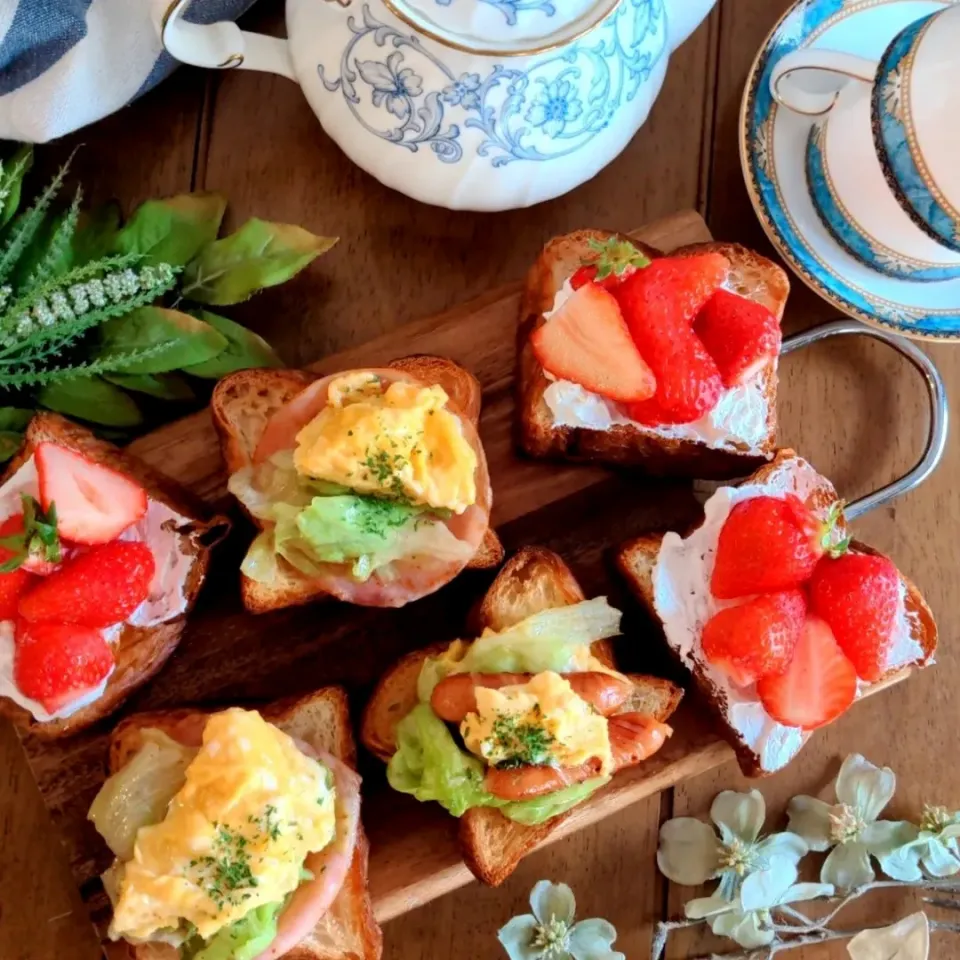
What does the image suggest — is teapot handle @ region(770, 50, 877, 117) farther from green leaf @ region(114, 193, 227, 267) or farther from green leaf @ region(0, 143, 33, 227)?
green leaf @ region(0, 143, 33, 227)

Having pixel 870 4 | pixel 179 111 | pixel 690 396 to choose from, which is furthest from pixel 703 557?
pixel 179 111

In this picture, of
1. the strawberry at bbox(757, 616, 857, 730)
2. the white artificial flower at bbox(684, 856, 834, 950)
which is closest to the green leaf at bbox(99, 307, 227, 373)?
the strawberry at bbox(757, 616, 857, 730)

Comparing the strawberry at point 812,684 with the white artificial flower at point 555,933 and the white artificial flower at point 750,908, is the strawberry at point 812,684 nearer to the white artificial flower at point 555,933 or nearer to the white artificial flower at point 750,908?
the white artificial flower at point 750,908

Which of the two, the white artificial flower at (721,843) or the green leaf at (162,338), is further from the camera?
the white artificial flower at (721,843)

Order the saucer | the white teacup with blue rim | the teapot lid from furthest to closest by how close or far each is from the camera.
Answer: the saucer
the white teacup with blue rim
the teapot lid

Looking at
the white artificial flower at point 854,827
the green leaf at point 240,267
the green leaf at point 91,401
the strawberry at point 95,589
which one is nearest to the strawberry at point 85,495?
the strawberry at point 95,589

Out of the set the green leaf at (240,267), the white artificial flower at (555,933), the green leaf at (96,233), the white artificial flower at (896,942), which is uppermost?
the green leaf at (96,233)
